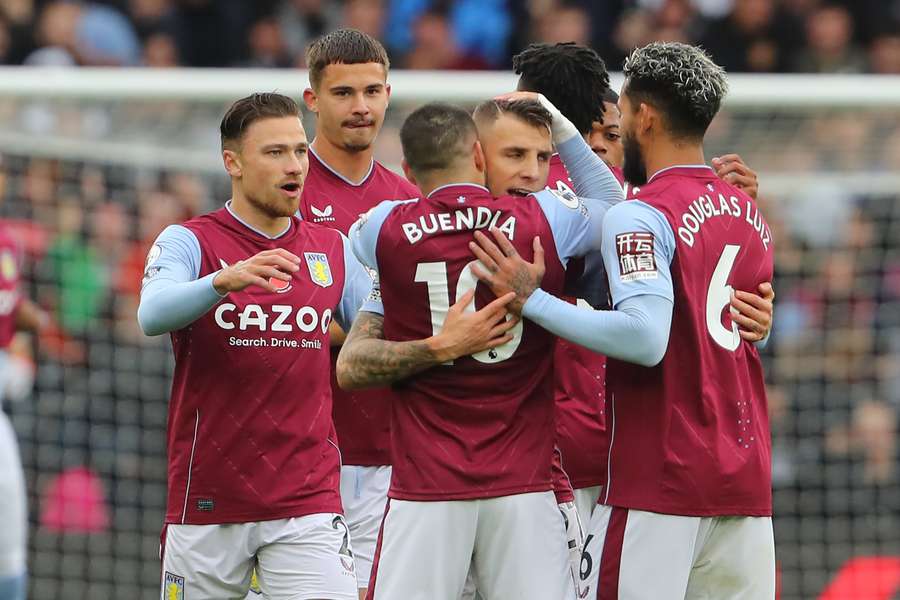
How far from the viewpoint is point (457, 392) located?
4977 millimetres

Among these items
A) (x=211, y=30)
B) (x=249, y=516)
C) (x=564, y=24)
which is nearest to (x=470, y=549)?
(x=249, y=516)

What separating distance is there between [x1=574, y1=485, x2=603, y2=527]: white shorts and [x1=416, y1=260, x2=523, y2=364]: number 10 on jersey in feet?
3.25

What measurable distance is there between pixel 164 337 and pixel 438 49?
3649 mm

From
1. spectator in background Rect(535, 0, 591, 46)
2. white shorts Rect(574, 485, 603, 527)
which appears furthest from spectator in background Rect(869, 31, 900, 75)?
white shorts Rect(574, 485, 603, 527)

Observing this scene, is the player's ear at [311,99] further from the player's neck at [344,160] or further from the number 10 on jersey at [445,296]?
the number 10 on jersey at [445,296]

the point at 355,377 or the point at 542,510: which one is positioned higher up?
the point at 355,377

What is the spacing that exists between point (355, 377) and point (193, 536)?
3.31ft

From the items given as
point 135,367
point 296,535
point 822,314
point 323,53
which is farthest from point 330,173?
point 822,314

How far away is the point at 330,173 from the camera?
255 inches

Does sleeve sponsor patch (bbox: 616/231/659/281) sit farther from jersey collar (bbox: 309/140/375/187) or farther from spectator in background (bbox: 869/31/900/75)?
spectator in background (bbox: 869/31/900/75)

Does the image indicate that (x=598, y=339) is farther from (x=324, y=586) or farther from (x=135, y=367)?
(x=135, y=367)

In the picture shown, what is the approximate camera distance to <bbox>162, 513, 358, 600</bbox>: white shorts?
5.61m

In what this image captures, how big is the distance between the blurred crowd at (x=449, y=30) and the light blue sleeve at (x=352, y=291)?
6.30m

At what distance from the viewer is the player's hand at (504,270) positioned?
16.0ft
